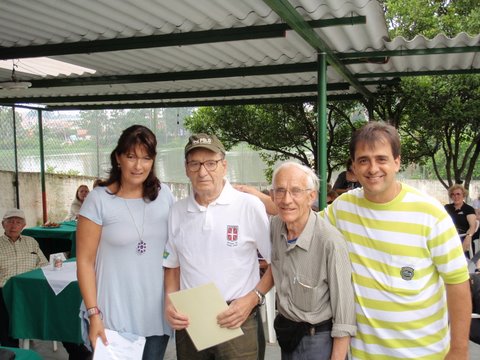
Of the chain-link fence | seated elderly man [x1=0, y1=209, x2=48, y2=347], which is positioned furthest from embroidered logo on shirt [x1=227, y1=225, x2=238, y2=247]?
the chain-link fence

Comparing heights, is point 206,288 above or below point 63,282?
above

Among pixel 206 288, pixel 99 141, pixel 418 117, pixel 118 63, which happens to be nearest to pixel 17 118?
pixel 99 141

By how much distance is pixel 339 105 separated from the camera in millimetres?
10508

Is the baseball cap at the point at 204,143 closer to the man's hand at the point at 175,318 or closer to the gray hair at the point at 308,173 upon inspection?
the gray hair at the point at 308,173

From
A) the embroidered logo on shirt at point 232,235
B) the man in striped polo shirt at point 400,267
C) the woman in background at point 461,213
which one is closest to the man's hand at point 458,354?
the man in striped polo shirt at point 400,267

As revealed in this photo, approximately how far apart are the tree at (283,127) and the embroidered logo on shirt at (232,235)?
867 cm

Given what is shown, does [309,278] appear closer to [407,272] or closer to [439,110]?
[407,272]

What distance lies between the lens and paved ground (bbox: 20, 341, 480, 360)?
405 cm

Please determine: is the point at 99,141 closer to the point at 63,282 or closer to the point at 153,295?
the point at 63,282

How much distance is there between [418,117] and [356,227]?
294 inches

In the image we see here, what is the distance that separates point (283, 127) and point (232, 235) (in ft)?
29.8

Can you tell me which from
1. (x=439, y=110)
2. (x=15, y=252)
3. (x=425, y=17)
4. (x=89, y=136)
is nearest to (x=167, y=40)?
(x=15, y=252)

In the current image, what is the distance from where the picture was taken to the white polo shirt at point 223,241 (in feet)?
6.67

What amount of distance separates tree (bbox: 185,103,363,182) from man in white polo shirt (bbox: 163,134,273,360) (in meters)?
8.61
